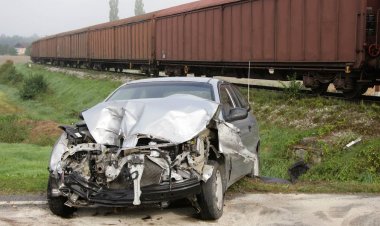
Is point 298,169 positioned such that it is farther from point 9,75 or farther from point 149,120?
point 9,75

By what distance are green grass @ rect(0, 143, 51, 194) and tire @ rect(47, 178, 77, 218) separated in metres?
1.41

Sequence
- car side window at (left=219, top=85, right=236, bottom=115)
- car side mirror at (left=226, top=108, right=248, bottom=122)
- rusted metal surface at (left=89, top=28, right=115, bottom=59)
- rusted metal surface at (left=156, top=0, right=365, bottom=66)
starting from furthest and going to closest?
rusted metal surface at (left=89, top=28, right=115, bottom=59) → rusted metal surface at (left=156, top=0, right=365, bottom=66) → car side window at (left=219, top=85, right=236, bottom=115) → car side mirror at (left=226, top=108, right=248, bottom=122)

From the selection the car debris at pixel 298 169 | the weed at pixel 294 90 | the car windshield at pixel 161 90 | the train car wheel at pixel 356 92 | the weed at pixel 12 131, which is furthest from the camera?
the weed at pixel 12 131

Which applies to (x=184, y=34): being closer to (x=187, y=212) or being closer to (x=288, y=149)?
(x=288, y=149)

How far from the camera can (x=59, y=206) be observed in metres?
5.44

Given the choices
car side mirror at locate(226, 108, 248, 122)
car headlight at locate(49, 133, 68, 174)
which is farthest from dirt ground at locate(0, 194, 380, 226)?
car side mirror at locate(226, 108, 248, 122)

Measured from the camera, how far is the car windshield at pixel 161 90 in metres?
6.73

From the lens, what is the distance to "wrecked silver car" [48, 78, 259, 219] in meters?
4.96

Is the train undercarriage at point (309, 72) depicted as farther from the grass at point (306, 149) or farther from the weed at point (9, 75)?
the weed at point (9, 75)

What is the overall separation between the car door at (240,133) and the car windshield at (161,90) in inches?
8.9

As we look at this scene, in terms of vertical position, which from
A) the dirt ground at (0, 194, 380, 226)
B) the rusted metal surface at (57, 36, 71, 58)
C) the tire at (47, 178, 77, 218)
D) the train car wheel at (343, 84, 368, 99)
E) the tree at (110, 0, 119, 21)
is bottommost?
the dirt ground at (0, 194, 380, 226)

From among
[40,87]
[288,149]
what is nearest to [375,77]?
[288,149]

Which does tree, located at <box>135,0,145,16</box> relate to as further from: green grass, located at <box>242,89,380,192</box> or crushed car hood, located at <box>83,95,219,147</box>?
crushed car hood, located at <box>83,95,219,147</box>

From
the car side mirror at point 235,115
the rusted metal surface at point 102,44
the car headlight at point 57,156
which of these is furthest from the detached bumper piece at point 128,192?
the rusted metal surface at point 102,44
